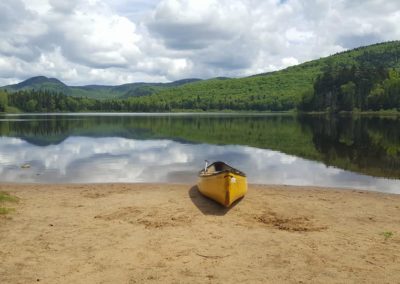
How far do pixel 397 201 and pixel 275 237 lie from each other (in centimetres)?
1116

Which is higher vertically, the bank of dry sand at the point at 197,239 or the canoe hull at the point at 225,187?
the canoe hull at the point at 225,187

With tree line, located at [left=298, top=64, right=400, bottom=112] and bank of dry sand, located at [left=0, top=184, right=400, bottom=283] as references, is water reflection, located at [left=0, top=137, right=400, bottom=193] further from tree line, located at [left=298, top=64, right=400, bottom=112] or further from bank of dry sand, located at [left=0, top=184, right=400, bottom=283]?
tree line, located at [left=298, top=64, right=400, bottom=112]

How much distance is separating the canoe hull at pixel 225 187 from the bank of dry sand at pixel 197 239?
1.72 feet

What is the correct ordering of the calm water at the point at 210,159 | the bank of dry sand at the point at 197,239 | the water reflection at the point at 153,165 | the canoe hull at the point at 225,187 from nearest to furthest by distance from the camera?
1. the bank of dry sand at the point at 197,239
2. the canoe hull at the point at 225,187
3. the water reflection at the point at 153,165
4. the calm water at the point at 210,159

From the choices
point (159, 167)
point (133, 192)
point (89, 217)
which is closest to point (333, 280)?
point (89, 217)

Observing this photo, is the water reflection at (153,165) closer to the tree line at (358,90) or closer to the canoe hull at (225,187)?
the canoe hull at (225,187)

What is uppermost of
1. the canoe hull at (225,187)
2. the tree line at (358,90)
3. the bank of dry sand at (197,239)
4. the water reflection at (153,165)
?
the tree line at (358,90)

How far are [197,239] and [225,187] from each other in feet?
16.0

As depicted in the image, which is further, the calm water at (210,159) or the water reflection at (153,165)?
the calm water at (210,159)

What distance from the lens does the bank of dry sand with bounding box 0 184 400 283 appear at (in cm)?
1231

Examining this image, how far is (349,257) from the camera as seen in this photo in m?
13.7

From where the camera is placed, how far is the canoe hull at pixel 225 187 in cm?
1998

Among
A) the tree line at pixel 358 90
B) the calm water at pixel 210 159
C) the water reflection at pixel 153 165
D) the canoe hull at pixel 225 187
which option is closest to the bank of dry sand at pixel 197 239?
the canoe hull at pixel 225 187

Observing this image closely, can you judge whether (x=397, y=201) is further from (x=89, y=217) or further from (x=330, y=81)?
(x=330, y=81)
